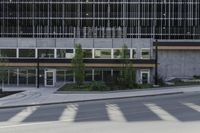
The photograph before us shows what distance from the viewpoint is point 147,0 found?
79.5 meters

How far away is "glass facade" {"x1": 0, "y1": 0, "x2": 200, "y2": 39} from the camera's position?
79562 mm

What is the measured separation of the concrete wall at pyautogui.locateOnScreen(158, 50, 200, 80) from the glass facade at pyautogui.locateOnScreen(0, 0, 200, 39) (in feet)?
57.2

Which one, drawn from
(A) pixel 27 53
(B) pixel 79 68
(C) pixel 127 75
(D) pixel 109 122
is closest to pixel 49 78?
(A) pixel 27 53

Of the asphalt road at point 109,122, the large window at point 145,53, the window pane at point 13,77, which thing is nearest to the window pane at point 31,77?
the window pane at point 13,77

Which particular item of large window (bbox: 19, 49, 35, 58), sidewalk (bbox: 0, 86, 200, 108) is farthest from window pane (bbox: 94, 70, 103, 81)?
sidewalk (bbox: 0, 86, 200, 108)

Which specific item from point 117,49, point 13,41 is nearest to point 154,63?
point 117,49

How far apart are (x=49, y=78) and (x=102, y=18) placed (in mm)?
28703

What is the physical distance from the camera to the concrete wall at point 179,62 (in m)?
61.9

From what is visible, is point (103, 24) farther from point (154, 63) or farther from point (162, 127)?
point (162, 127)

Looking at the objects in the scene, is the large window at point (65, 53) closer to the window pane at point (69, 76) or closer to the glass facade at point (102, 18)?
the window pane at point (69, 76)

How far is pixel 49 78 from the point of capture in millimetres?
53500

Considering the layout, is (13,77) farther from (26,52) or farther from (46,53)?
(46,53)

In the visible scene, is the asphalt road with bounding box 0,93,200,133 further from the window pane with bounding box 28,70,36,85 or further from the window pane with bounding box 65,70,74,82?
the window pane with bounding box 65,70,74,82

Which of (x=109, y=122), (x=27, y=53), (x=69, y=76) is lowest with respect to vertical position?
(x=109, y=122)
